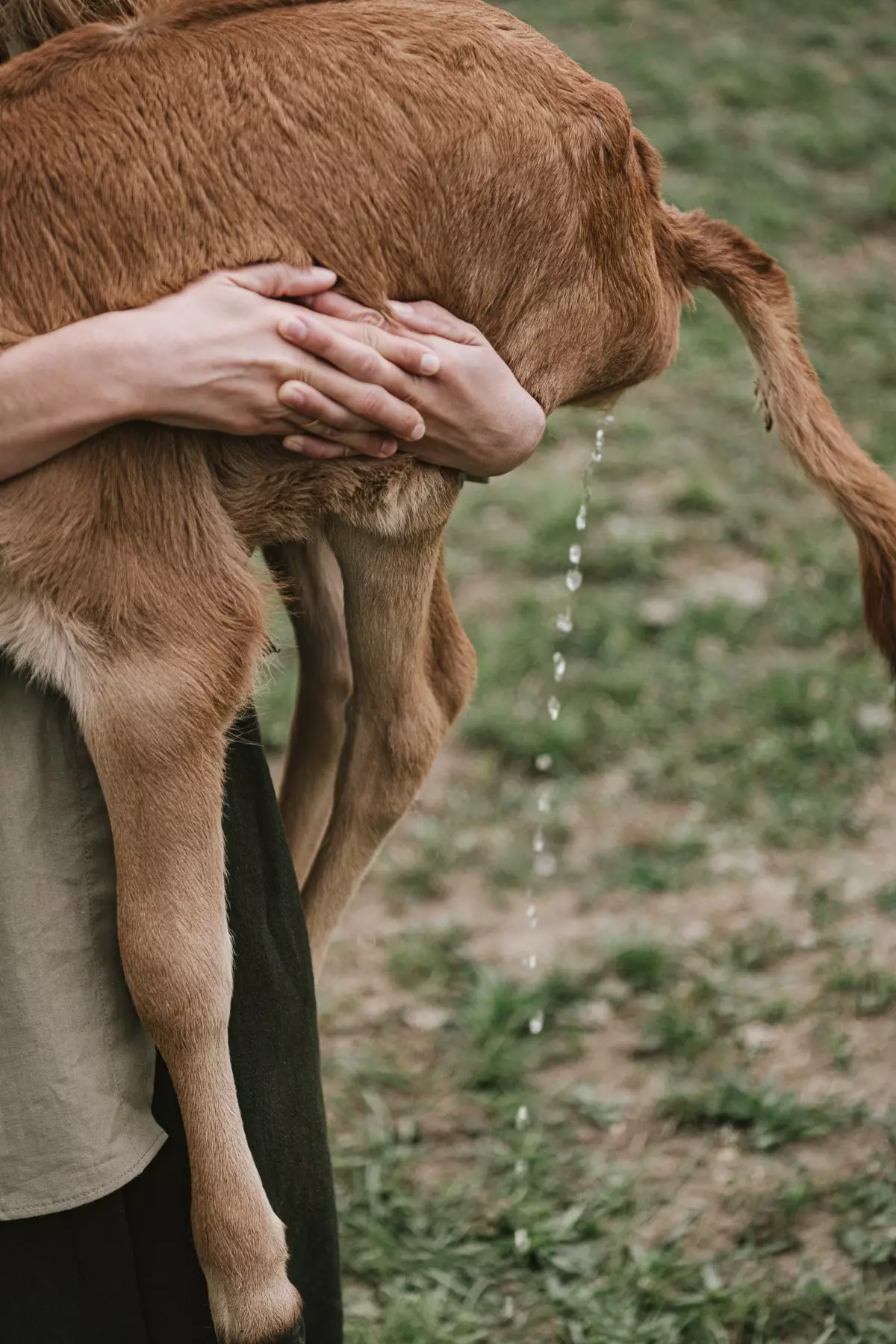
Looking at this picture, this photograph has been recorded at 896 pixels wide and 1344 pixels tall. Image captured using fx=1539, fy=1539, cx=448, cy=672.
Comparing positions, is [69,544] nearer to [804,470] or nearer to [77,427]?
[77,427]

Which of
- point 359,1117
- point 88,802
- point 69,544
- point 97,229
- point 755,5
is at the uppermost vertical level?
point 97,229

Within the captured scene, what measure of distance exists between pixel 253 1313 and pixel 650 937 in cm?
195

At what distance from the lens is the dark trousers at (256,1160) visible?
6.34 ft

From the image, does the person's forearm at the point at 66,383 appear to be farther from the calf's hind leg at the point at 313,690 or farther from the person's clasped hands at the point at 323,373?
the calf's hind leg at the point at 313,690

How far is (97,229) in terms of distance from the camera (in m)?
1.75

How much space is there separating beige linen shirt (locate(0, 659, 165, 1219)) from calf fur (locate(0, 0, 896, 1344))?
7 centimetres

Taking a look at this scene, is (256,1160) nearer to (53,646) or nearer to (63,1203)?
(63,1203)

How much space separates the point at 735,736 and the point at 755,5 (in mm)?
6531

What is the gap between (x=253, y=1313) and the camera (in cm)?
189

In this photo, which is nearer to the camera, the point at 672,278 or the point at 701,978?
the point at 672,278

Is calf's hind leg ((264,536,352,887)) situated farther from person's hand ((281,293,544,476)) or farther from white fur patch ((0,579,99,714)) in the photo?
white fur patch ((0,579,99,714))

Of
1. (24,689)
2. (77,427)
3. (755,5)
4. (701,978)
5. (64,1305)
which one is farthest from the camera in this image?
(755,5)

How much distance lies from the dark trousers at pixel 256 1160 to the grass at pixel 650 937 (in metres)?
0.85

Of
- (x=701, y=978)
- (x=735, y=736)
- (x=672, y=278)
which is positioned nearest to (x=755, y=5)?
(x=735, y=736)
